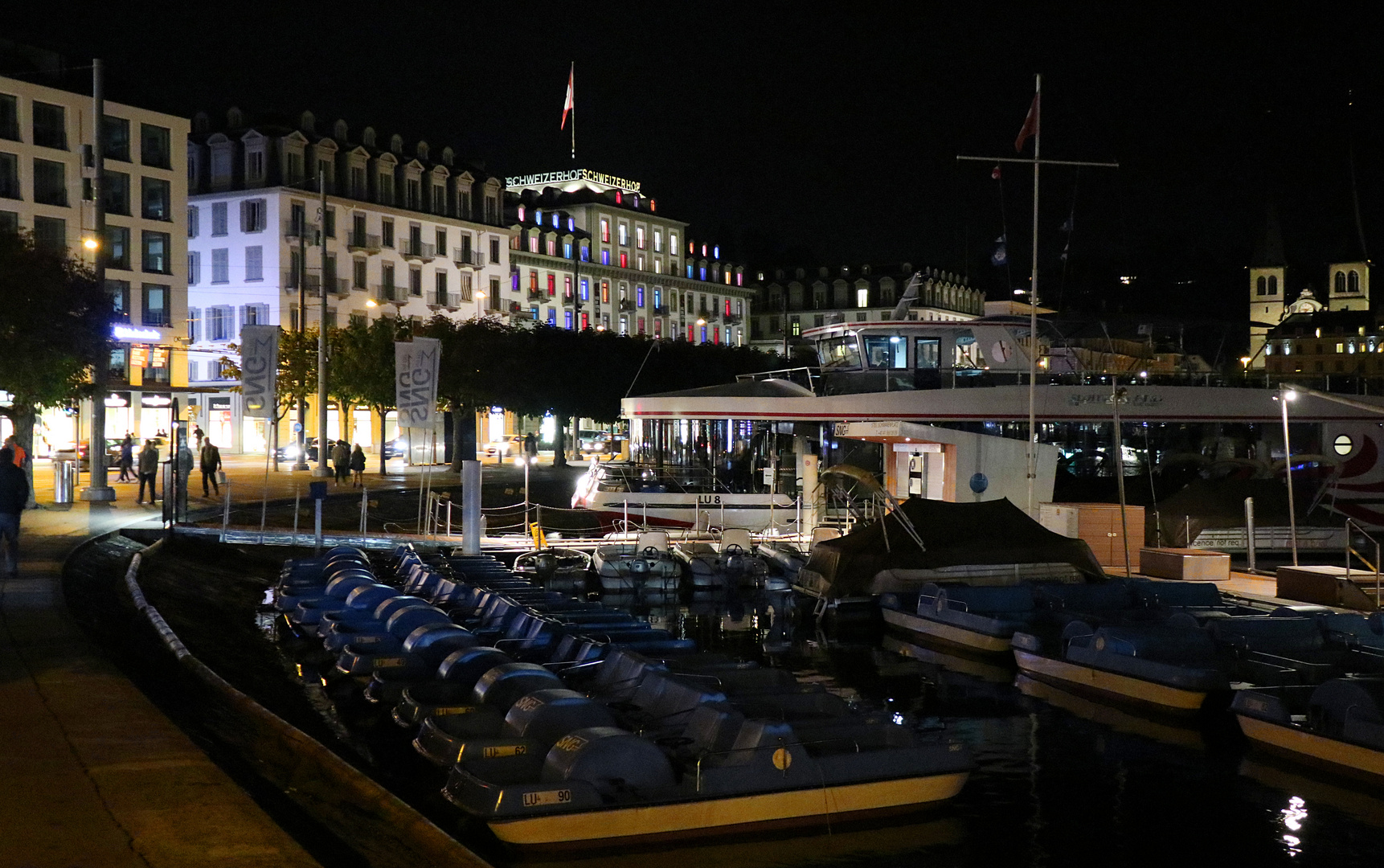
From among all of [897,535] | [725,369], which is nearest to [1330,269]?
[725,369]

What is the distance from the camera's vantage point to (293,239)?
8050 centimetres

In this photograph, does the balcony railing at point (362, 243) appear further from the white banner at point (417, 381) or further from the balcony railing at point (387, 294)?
the white banner at point (417, 381)

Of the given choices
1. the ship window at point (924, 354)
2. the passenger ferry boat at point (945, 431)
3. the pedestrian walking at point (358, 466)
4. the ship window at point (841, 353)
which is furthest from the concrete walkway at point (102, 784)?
the pedestrian walking at point (358, 466)

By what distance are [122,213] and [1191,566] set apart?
62.2 m

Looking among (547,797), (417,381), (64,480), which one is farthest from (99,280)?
(547,797)

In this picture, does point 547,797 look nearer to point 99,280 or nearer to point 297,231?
point 99,280

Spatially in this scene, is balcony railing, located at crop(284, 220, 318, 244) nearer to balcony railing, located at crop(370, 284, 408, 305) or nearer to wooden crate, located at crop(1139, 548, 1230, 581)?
balcony railing, located at crop(370, 284, 408, 305)

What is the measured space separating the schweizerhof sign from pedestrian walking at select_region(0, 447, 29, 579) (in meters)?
93.3

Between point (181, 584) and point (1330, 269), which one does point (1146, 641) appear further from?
point (1330, 269)

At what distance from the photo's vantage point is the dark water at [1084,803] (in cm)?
1180

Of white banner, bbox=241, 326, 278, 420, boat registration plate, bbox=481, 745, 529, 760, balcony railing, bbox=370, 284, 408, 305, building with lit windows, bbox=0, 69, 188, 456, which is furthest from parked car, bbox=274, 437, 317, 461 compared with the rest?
boat registration plate, bbox=481, 745, 529, 760

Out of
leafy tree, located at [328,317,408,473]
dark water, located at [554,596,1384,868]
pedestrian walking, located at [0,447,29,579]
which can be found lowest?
dark water, located at [554,596,1384,868]

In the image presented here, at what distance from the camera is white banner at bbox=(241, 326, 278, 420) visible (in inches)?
1252

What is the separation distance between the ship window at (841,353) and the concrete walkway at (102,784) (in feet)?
86.9
